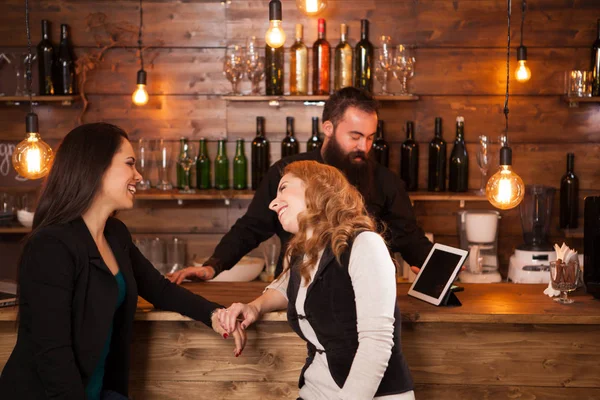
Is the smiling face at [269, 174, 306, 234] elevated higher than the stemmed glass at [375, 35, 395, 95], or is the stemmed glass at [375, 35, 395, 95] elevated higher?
the stemmed glass at [375, 35, 395, 95]

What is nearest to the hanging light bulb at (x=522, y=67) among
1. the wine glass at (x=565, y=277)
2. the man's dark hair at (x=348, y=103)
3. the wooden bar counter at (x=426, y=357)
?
the man's dark hair at (x=348, y=103)

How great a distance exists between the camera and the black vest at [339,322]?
1.92 metres

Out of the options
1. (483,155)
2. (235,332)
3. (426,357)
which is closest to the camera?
(235,332)

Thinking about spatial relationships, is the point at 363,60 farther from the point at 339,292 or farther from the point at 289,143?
the point at 339,292

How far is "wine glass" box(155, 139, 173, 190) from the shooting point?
4.25 m

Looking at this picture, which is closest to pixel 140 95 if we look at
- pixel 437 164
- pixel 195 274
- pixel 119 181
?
pixel 195 274

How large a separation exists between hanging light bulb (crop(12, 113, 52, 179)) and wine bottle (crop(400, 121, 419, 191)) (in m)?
2.12

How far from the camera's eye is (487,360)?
8.21 ft

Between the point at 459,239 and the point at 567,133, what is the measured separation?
0.87m

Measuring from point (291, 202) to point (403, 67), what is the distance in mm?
2190

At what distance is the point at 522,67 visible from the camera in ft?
12.9

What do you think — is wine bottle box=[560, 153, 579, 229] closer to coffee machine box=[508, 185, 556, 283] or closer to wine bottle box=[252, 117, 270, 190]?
coffee machine box=[508, 185, 556, 283]

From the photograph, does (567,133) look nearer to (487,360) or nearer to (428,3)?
(428,3)

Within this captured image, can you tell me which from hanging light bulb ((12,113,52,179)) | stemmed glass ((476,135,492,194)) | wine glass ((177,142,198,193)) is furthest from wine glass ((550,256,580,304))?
wine glass ((177,142,198,193))
